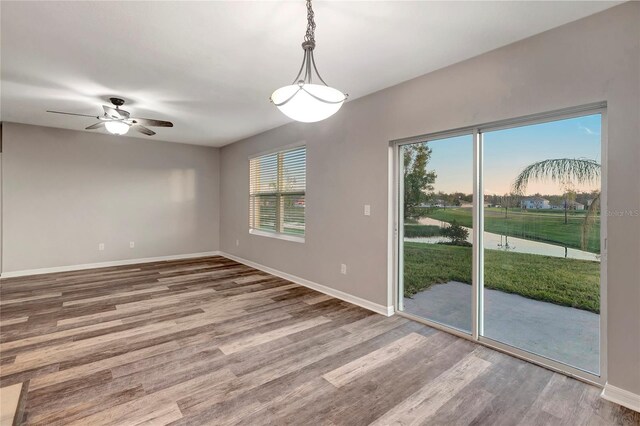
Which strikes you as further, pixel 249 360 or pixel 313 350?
pixel 313 350

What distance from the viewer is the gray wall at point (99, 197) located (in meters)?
5.00

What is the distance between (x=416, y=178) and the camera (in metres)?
3.29

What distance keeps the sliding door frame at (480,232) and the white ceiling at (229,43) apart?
64cm

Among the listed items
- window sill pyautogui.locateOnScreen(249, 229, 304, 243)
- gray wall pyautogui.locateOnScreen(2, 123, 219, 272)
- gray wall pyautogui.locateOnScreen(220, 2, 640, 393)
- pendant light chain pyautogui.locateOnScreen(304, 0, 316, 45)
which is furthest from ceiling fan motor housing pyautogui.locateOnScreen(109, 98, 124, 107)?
pendant light chain pyautogui.locateOnScreen(304, 0, 316, 45)

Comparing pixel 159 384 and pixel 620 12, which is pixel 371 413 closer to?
pixel 159 384

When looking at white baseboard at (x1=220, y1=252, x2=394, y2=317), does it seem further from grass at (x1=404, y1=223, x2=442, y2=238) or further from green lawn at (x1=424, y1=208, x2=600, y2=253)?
green lawn at (x1=424, y1=208, x2=600, y2=253)

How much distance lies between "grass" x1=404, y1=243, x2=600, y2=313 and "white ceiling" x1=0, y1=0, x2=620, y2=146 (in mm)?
1776

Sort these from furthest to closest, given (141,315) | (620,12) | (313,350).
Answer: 1. (141,315)
2. (313,350)
3. (620,12)

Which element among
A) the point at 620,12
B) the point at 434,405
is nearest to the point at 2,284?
the point at 434,405

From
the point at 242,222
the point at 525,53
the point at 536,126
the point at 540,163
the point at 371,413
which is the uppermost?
the point at 525,53

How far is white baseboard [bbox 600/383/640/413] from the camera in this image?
1.87 metres

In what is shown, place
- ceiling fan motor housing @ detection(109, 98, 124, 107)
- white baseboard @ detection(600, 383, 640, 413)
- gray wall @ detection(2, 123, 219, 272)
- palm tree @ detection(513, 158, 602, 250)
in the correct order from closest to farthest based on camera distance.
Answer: white baseboard @ detection(600, 383, 640, 413), palm tree @ detection(513, 158, 602, 250), ceiling fan motor housing @ detection(109, 98, 124, 107), gray wall @ detection(2, 123, 219, 272)

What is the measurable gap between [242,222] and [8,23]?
14.4 feet

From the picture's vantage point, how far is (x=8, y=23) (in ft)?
7.10
